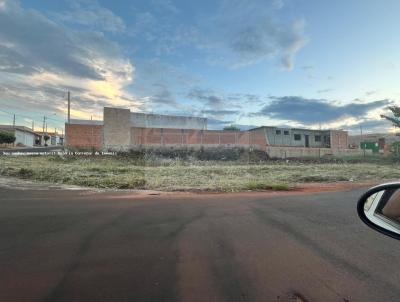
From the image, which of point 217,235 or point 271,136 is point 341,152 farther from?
point 217,235

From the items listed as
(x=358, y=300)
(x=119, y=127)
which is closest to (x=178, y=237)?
(x=358, y=300)

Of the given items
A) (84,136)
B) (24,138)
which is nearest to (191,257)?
(84,136)

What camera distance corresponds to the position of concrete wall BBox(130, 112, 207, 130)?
45.2 metres

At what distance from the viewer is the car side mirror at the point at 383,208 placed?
7.65 feet

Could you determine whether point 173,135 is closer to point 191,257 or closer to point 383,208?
point 191,257

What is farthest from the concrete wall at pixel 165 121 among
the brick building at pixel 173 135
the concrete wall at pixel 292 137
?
the concrete wall at pixel 292 137

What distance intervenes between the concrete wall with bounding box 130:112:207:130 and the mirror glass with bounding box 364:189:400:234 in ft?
142

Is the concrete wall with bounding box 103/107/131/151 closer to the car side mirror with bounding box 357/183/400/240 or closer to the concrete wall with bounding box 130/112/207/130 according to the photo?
the concrete wall with bounding box 130/112/207/130

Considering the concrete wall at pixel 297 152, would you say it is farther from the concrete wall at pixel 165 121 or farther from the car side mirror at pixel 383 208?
the car side mirror at pixel 383 208

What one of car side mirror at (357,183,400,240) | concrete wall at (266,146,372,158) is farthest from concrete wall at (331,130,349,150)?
car side mirror at (357,183,400,240)

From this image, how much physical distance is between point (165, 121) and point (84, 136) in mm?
13193

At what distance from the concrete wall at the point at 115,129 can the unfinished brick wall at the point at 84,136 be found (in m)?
0.96

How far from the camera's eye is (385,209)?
2498 mm

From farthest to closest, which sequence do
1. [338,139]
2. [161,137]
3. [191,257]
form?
[338,139] → [161,137] → [191,257]
